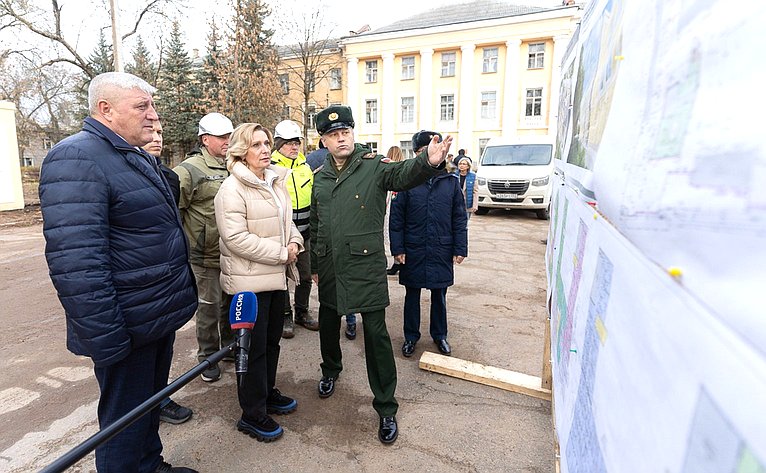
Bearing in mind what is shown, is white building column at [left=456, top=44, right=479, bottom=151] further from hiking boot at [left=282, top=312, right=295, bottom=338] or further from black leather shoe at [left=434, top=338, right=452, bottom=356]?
black leather shoe at [left=434, top=338, right=452, bottom=356]

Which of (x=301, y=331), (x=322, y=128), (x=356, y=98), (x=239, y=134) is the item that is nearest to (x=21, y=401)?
(x=301, y=331)

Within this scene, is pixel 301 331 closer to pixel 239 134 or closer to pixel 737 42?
pixel 239 134

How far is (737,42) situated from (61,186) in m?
2.07

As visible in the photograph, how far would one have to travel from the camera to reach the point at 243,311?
2121mm

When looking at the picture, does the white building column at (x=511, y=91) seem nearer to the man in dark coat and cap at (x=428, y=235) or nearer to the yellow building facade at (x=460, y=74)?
the yellow building facade at (x=460, y=74)

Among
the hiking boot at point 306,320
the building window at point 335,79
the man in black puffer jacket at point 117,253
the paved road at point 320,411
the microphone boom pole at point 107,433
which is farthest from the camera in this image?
the building window at point 335,79

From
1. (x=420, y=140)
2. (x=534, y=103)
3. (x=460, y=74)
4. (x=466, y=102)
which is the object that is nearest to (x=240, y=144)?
(x=420, y=140)

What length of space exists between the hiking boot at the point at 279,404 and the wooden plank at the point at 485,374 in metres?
1.13

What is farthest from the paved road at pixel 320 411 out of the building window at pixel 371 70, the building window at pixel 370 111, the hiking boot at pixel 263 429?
the building window at pixel 371 70

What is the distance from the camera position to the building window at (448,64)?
30.8 metres

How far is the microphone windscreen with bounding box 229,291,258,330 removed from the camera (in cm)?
211

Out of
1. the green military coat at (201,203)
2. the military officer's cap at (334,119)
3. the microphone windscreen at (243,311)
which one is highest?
the military officer's cap at (334,119)

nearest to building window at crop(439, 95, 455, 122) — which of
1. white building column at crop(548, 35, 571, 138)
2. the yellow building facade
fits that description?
the yellow building facade

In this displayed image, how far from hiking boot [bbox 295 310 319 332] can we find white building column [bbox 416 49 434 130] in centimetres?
2772
